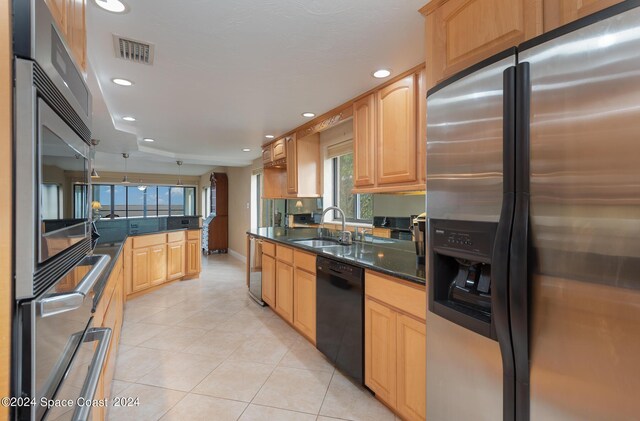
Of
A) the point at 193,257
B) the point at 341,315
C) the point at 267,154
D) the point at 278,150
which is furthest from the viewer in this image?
the point at 193,257

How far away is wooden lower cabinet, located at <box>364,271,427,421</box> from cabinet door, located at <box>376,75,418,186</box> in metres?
0.78

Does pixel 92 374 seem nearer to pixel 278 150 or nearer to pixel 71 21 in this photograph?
pixel 71 21

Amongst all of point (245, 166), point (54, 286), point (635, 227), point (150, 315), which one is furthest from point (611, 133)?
point (245, 166)

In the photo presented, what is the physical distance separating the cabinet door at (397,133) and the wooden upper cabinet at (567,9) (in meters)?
1.10

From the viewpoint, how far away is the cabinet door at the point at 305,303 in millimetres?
2670

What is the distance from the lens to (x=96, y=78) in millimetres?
2309

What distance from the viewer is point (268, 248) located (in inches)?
139

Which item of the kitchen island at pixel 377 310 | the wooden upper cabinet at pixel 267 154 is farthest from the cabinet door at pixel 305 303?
the wooden upper cabinet at pixel 267 154

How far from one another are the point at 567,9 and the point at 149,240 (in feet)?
16.2

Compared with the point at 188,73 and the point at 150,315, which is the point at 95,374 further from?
the point at 150,315

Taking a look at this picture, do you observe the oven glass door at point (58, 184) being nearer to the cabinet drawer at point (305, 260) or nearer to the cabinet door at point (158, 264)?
the cabinet drawer at point (305, 260)

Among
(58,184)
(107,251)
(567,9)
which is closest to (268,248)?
(107,251)

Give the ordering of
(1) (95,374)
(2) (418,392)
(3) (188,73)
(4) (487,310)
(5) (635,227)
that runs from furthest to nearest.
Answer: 1. (3) (188,73)
2. (2) (418,392)
3. (4) (487,310)
4. (1) (95,374)
5. (5) (635,227)

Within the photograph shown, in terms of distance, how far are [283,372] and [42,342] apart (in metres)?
1.97
